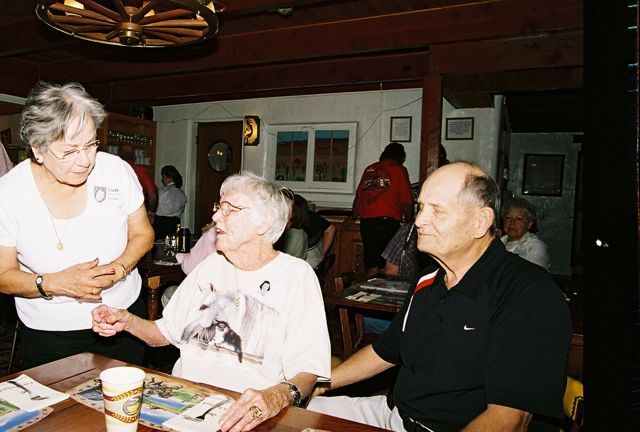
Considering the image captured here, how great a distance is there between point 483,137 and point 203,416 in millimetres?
6215

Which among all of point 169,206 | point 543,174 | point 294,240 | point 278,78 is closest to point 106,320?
point 294,240

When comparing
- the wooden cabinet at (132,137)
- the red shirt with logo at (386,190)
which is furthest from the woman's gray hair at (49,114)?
the wooden cabinet at (132,137)

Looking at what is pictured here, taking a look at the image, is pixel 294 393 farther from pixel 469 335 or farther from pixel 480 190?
pixel 480 190

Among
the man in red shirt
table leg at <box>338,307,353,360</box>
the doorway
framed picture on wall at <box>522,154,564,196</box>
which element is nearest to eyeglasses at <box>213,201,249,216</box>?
table leg at <box>338,307,353,360</box>

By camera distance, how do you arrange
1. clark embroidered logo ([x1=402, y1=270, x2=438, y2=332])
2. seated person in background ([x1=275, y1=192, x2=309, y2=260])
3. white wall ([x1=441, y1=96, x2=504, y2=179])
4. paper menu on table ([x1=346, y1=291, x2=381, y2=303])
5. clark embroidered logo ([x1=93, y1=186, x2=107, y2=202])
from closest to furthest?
clark embroidered logo ([x1=402, y1=270, x2=438, y2=332])
clark embroidered logo ([x1=93, y1=186, x2=107, y2=202])
paper menu on table ([x1=346, y1=291, x2=381, y2=303])
seated person in background ([x1=275, y1=192, x2=309, y2=260])
white wall ([x1=441, y1=96, x2=504, y2=179])

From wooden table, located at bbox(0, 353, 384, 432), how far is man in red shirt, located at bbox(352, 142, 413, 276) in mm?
3984

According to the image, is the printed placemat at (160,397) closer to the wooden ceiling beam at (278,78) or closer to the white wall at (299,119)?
the wooden ceiling beam at (278,78)

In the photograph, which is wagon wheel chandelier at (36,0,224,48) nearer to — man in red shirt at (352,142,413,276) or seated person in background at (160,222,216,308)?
seated person in background at (160,222,216,308)

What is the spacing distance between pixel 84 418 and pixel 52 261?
0.83 meters

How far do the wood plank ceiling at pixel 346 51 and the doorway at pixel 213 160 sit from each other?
4.15 feet

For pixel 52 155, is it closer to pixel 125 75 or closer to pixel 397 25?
pixel 397 25

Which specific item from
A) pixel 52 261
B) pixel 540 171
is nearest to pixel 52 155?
pixel 52 261

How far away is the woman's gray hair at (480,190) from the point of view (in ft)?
5.20

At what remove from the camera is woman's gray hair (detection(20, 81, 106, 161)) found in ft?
5.35
